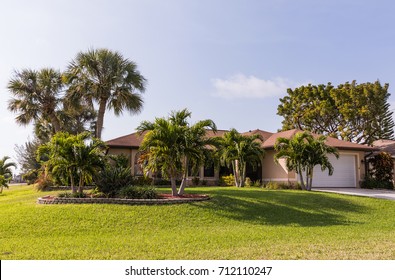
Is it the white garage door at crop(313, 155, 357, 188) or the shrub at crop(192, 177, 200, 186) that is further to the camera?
the shrub at crop(192, 177, 200, 186)

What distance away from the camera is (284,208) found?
14672 mm

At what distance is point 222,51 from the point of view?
18.3 metres

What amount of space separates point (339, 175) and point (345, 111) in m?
11.8

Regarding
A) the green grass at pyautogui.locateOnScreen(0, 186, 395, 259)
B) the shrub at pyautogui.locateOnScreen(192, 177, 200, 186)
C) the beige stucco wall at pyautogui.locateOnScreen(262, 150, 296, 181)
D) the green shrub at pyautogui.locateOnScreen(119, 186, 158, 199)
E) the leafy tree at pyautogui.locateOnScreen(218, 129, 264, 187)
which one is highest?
the leafy tree at pyautogui.locateOnScreen(218, 129, 264, 187)

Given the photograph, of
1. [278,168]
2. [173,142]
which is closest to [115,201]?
[173,142]

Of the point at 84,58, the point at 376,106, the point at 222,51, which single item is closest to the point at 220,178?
the point at 222,51

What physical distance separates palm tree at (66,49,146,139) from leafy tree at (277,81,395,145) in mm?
21676

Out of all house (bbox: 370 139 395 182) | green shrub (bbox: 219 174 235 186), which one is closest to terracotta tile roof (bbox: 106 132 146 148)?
green shrub (bbox: 219 174 235 186)

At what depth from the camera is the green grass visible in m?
7.96

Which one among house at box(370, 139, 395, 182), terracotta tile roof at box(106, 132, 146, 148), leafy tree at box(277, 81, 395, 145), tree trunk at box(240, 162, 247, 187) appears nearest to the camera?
tree trunk at box(240, 162, 247, 187)

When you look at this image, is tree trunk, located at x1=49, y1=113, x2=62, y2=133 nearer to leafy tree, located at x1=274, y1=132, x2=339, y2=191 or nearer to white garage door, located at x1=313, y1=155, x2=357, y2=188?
leafy tree, located at x1=274, y1=132, x2=339, y2=191

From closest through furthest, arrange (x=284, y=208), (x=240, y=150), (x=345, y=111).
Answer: (x=284, y=208)
(x=240, y=150)
(x=345, y=111)

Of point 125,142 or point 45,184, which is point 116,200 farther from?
point 125,142

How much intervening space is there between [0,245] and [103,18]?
9551 mm
